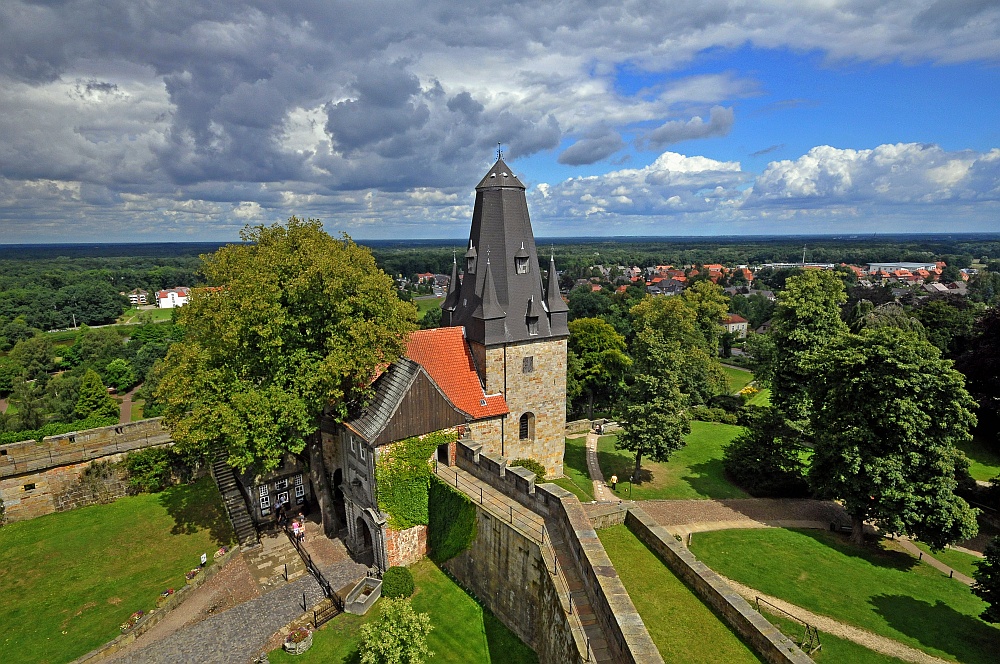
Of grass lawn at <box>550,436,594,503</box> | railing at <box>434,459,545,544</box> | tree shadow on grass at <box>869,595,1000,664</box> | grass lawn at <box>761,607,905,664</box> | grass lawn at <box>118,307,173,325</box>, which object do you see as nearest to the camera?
grass lawn at <box>761,607,905,664</box>

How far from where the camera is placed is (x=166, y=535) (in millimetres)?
23578

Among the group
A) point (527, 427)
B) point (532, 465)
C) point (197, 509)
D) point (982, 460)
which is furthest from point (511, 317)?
point (982, 460)

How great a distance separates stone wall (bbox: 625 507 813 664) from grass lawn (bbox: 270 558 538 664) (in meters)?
5.56

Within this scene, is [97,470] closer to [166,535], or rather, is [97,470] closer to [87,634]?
[166,535]

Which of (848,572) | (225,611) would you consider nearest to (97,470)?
(225,611)

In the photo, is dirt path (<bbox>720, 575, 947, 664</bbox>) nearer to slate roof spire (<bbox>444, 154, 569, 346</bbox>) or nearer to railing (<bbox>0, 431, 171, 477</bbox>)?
slate roof spire (<bbox>444, 154, 569, 346</bbox>)

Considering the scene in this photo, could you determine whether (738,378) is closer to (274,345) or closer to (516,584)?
(516,584)

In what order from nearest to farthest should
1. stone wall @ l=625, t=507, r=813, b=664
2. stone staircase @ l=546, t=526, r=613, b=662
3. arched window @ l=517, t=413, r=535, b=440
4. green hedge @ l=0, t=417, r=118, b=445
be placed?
stone wall @ l=625, t=507, r=813, b=664, stone staircase @ l=546, t=526, r=613, b=662, arched window @ l=517, t=413, r=535, b=440, green hedge @ l=0, t=417, r=118, b=445

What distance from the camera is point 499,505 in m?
18.3

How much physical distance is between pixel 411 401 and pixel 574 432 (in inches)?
795

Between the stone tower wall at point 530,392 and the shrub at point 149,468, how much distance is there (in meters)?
17.9

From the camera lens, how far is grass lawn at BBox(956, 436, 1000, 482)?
2817 centimetres

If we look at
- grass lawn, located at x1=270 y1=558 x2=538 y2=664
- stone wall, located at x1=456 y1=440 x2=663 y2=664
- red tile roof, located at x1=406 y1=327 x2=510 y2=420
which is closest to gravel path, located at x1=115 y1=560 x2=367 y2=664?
grass lawn, located at x1=270 y1=558 x2=538 y2=664

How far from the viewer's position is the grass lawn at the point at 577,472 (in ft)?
85.8
